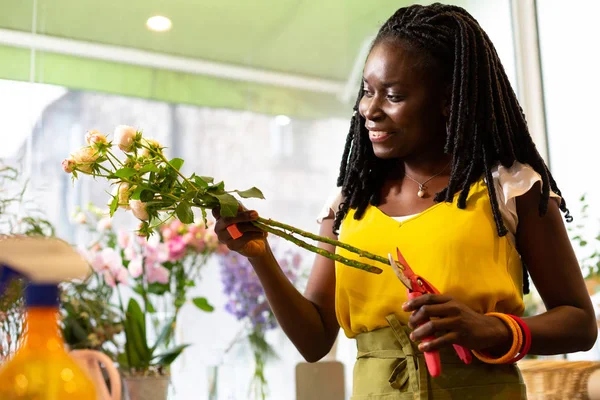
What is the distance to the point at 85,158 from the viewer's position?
0.95 meters

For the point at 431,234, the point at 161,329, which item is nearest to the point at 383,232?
the point at 431,234

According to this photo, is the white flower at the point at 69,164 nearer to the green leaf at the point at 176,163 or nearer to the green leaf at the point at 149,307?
the green leaf at the point at 176,163

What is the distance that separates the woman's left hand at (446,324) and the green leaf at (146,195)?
347 millimetres

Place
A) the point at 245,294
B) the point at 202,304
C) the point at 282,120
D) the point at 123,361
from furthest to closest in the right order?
the point at 282,120 < the point at 245,294 < the point at 202,304 < the point at 123,361

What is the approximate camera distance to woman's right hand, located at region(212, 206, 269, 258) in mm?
1061

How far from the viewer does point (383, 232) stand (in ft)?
3.72

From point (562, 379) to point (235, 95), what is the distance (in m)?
1.48

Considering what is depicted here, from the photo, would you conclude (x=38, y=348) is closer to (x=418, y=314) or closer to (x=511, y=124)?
(x=418, y=314)

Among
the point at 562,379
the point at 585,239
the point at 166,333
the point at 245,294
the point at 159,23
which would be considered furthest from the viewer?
the point at 159,23

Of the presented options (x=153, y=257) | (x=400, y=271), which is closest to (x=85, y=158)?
(x=400, y=271)

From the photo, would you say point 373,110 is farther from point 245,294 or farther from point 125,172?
Answer: point 245,294

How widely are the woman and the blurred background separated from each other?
1.08 m

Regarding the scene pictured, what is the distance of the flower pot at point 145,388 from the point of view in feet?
6.34

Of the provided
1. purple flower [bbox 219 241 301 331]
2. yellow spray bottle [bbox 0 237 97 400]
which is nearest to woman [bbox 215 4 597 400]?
yellow spray bottle [bbox 0 237 97 400]
